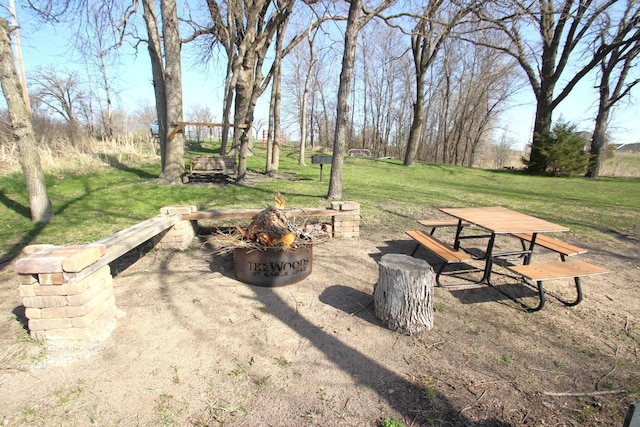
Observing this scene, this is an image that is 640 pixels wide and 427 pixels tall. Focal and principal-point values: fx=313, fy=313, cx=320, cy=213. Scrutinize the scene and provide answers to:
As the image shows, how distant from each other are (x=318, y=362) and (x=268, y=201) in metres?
5.09

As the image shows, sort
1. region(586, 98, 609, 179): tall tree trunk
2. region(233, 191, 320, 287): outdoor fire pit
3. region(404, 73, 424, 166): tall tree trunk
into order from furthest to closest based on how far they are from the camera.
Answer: region(404, 73, 424, 166): tall tree trunk → region(586, 98, 609, 179): tall tree trunk → region(233, 191, 320, 287): outdoor fire pit

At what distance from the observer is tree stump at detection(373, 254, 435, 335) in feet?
8.63

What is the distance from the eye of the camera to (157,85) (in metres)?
9.55

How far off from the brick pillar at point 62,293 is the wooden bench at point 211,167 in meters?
6.94

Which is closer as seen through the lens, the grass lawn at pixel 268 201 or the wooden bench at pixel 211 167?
the grass lawn at pixel 268 201

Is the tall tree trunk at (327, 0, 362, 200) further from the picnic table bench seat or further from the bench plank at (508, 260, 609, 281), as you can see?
the picnic table bench seat

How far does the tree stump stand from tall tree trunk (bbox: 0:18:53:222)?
6.01 m

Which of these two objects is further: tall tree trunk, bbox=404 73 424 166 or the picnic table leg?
tall tree trunk, bbox=404 73 424 166

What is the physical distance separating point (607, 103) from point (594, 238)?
43.9ft

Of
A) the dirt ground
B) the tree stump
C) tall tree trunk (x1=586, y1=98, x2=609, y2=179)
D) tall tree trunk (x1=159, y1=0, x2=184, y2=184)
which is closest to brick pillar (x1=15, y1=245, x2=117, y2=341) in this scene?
the dirt ground

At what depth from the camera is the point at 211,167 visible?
9328mm

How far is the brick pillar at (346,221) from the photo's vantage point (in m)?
4.98

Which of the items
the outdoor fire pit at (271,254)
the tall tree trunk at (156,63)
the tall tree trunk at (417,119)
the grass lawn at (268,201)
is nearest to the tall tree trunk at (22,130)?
the grass lawn at (268,201)

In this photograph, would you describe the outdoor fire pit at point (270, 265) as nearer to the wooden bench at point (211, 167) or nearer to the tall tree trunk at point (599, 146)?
the wooden bench at point (211, 167)
